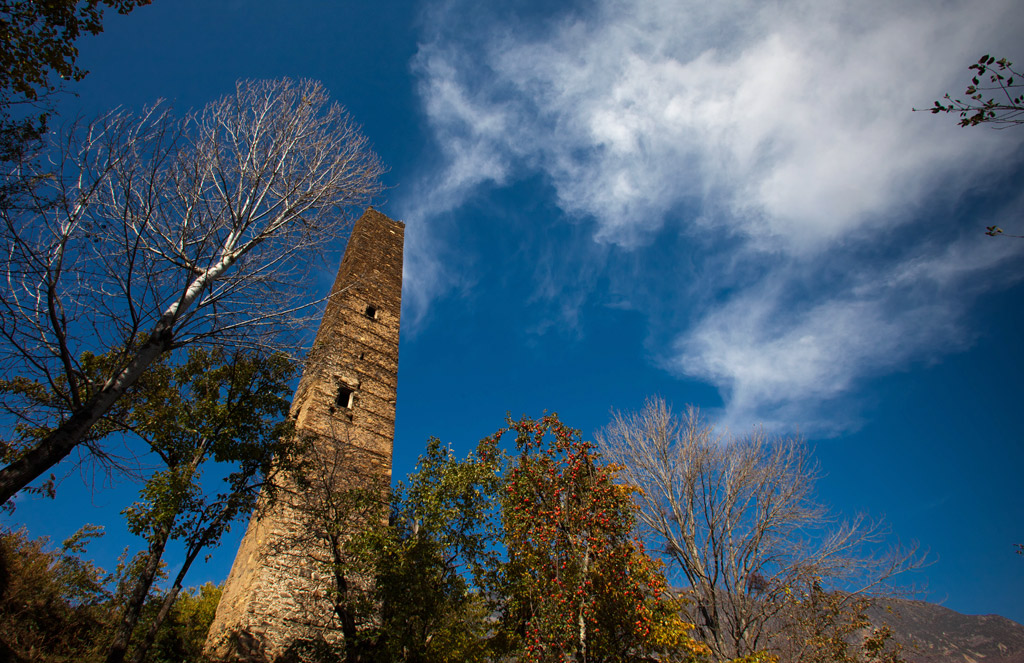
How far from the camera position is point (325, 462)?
403 inches

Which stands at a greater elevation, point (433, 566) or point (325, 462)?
point (325, 462)

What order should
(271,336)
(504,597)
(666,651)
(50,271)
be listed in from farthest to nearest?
(666,651)
(504,597)
(271,336)
(50,271)

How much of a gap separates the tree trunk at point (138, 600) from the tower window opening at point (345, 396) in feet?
16.1

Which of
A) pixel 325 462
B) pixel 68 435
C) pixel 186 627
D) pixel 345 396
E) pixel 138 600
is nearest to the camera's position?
pixel 68 435

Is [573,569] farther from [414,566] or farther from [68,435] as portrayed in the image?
[68,435]

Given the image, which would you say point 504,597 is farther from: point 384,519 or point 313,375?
point 313,375

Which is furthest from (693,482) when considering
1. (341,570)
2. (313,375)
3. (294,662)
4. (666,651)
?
(313,375)

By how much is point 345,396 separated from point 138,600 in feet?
19.7

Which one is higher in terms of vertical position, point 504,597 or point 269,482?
point 269,482

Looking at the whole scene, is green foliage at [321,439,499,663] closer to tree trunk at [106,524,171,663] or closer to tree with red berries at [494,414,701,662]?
tree with red berries at [494,414,701,662]

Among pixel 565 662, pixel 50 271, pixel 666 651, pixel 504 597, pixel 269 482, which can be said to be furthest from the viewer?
pixel 666 651

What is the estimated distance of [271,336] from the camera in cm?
671

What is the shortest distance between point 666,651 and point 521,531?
417cm

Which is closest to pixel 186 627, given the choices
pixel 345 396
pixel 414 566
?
pixel 345 396
